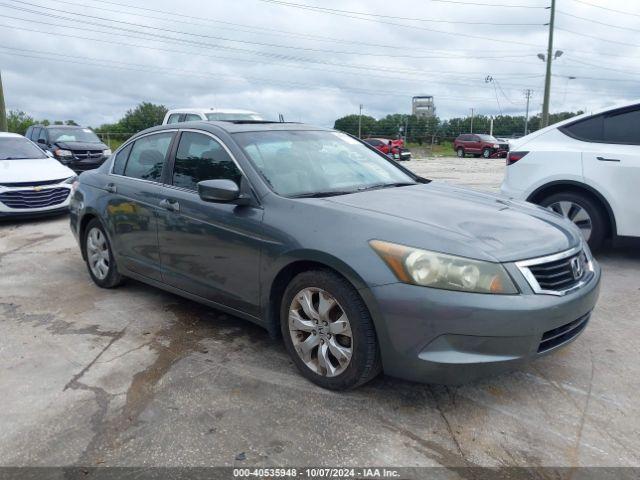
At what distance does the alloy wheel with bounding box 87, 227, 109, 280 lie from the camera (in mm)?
5047

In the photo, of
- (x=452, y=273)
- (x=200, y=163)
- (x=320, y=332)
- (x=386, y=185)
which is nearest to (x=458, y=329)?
(x=452, y=273)

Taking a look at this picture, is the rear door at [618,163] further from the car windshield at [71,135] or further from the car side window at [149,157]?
the car windshield at [71,135]

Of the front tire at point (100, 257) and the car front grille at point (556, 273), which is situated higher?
the car front grille at point (556, 273)

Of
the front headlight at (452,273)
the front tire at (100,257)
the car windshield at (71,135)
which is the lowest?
the front tire at (100,257)

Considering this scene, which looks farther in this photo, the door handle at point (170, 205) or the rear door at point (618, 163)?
the rear door at point (618, 163)

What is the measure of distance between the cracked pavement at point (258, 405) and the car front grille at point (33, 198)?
16.3ft

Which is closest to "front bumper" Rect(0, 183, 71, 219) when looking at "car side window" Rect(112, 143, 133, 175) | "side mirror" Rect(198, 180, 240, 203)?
"car side window" Rect(112, 143, 133, 175)

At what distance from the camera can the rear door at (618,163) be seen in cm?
543

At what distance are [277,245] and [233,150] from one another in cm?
89

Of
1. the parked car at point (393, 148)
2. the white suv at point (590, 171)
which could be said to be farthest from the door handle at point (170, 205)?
the parked car at point (393, 148)

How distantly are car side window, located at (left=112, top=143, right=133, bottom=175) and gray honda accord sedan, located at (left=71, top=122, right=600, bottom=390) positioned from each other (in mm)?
388

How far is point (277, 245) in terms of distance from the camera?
3250mm

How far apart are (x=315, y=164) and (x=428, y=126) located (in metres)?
54.9

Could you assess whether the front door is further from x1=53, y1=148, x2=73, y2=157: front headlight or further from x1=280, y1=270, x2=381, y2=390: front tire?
x1=53, y1=148, x2=73, y2=157: front headlight
